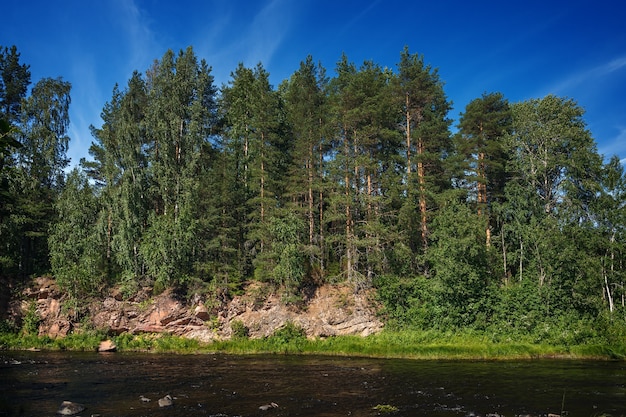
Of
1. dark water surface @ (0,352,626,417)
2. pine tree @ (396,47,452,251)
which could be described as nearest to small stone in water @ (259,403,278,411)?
dark water surface @ (0,352,626,417)

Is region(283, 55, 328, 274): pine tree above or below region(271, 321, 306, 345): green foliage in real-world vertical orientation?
above

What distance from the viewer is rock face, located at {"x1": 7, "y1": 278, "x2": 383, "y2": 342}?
39688 mm

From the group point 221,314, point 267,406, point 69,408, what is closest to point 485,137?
point 221,314

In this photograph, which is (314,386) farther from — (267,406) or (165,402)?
(165,402)

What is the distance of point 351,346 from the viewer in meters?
35.6

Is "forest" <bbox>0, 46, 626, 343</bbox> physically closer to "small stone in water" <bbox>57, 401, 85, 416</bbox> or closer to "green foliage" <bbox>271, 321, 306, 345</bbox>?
"green foliage" <bbox>271, 321, 306, 345</bbox>

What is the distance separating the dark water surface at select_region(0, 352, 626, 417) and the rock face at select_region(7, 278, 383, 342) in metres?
8.05

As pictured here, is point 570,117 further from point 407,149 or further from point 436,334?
point 436,334

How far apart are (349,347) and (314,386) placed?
14669mm

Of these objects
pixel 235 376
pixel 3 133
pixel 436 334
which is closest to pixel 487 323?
pixel 436 334

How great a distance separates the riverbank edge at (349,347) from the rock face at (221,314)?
116 cm

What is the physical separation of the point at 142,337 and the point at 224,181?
1827cm

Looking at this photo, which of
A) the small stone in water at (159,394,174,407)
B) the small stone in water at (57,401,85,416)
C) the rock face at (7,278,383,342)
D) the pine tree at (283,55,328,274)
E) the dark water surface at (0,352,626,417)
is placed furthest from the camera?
the pine tree at (283,55,328,274)

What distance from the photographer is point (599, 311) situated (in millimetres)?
33000
